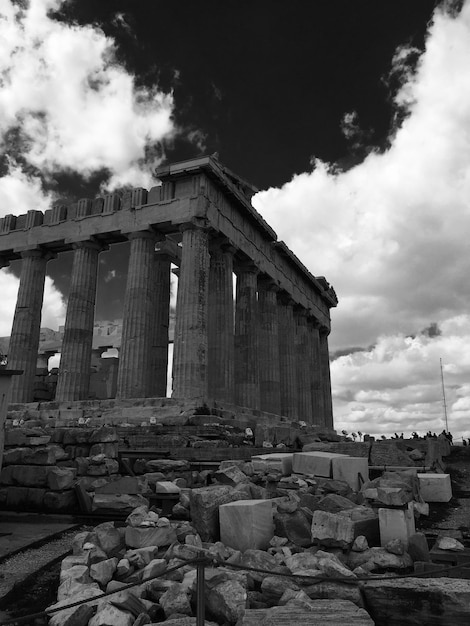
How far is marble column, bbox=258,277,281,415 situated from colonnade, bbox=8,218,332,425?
0.06 meters

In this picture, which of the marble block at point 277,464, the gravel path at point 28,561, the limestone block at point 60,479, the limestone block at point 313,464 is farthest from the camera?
the marble block at point 277,464

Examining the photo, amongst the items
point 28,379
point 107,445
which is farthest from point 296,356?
point 107,445

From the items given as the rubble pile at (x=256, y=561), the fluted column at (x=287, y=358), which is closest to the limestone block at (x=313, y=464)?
the rubble pile at (x=256, y=561)

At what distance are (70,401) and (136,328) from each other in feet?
14.7

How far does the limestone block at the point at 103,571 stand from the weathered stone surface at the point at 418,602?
8.75ft

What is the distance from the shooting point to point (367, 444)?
44.8 feet

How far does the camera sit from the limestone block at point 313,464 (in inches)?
406

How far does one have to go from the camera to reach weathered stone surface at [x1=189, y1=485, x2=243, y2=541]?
22.6 ft

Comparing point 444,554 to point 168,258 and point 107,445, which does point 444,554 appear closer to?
point 107,445

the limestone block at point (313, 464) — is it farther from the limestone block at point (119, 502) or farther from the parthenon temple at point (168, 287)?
the parthenon temple at point (168, 287)

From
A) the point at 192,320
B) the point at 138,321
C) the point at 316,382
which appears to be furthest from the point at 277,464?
the point at 316,382

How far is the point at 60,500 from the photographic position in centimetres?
954

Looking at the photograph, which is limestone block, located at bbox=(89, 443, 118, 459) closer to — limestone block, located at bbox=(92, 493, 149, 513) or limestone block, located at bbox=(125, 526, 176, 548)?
limestone block, located at bbox=(92, 493, 149, 513)

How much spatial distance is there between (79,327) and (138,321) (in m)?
3.76
